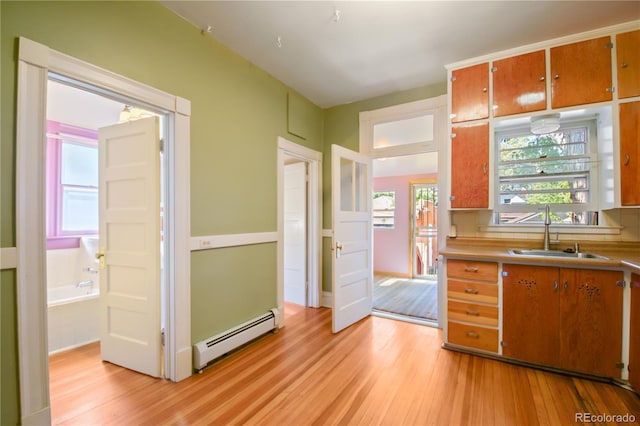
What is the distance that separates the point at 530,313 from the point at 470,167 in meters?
1.35

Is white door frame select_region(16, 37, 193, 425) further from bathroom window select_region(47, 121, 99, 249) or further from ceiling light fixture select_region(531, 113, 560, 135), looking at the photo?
ceiling light fixture select_region(531, 113, 560, 135)

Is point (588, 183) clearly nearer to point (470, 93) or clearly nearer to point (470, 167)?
point (470, 167)

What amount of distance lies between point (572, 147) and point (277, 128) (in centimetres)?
295

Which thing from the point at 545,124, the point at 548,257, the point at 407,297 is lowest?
the point at 407,297

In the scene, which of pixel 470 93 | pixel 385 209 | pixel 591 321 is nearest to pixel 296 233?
pixel 470 93

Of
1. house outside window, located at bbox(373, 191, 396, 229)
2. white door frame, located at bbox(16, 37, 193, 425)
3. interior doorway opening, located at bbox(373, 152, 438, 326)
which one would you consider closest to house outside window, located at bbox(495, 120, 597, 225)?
interior doorway opening, located at bbox(373, 152, 438, 326)

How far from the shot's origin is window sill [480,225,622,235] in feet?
7.97

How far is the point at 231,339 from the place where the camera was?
2.46m

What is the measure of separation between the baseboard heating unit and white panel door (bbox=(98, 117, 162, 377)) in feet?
0.96

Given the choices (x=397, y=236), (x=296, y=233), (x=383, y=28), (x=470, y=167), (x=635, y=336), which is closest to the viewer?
(x=635, y=336)

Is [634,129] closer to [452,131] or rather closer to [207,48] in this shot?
[452,131]

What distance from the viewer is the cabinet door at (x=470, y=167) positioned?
2.62m

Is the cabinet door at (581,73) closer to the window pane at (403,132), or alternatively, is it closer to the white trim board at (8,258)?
the window pane at (403,132)

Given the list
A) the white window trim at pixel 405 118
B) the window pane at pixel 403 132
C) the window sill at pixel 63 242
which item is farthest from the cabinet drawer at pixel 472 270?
the window sill at pixel 63 242
